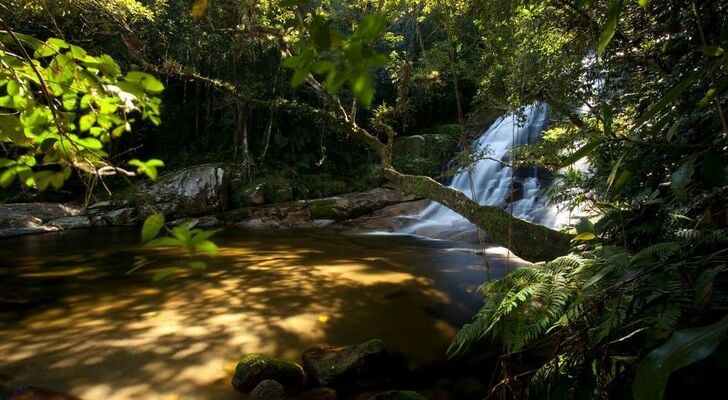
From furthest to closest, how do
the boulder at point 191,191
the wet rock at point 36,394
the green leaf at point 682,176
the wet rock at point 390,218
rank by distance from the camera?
the boulder at point 191,191 < the wet rock at point 390,218 < the wet rock at point 36,394 < the green leaf at point 682,176

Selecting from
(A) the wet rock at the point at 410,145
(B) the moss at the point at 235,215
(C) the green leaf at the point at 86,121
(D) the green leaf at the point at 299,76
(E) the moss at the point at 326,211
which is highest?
(A) the wet rock at the point at 410,145

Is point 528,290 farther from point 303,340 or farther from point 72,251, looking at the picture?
point 72,251

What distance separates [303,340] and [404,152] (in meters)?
12.6

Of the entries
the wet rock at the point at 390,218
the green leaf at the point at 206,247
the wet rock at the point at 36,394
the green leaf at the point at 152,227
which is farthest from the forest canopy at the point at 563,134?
the wet rock at the point at 390,218

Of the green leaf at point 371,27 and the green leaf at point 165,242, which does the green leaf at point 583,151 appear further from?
the green leaf at point 165,242

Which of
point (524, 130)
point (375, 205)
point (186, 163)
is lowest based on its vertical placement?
point (375, 205)

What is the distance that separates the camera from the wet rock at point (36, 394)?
270cm

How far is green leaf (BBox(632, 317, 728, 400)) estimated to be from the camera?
597 millimetres

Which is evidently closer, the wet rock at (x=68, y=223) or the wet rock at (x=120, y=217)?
the wet rock at (x=68, y=223)

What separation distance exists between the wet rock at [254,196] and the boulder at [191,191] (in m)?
0.71

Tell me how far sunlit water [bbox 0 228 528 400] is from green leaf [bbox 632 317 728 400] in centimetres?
248

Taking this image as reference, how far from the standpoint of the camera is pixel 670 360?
62 cm

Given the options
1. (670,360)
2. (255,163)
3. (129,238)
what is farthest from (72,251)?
(670,360)

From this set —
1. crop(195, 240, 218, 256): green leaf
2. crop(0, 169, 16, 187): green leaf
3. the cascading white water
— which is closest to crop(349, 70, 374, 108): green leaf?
crop(195, 240, 218, 256): green leaf
